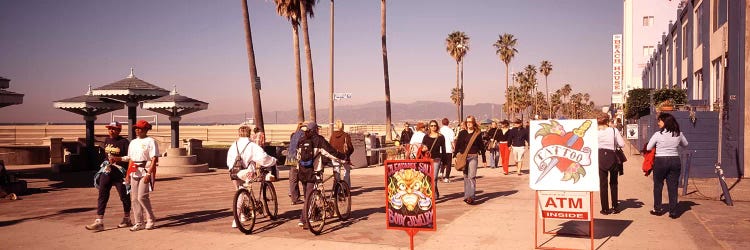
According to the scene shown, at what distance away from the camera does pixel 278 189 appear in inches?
615

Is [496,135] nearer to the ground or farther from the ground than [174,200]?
farther from the ground

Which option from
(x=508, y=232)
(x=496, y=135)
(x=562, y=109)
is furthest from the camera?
(x=562, y=109)

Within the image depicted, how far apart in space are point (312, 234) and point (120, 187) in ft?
11.1

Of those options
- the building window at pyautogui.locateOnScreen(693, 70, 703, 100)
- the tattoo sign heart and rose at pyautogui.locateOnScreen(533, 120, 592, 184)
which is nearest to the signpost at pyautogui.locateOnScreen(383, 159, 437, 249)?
the tattoo sign heart and rose at pyautogui.locateOnScreen(533, 120, 592, 184)

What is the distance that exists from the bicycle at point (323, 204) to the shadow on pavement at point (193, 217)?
235cm

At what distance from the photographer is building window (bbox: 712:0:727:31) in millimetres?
20609

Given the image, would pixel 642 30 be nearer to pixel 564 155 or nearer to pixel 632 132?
pixel 632 132

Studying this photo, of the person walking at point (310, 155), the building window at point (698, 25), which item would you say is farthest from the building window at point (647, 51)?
the person walking at point (310, 155)

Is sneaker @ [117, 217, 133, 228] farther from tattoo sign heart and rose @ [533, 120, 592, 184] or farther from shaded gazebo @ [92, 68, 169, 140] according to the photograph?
shaded gazebo @ [92, 68, 169, 140]

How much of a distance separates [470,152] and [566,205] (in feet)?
14.9

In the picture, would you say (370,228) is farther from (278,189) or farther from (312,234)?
(278,189)

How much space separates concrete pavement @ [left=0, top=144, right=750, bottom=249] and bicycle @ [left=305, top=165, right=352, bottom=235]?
0.18 m

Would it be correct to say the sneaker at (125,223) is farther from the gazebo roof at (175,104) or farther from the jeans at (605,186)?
the gazebo roof at (175,104)

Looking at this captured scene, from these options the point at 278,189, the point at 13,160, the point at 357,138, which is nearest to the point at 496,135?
the point at 357,138
